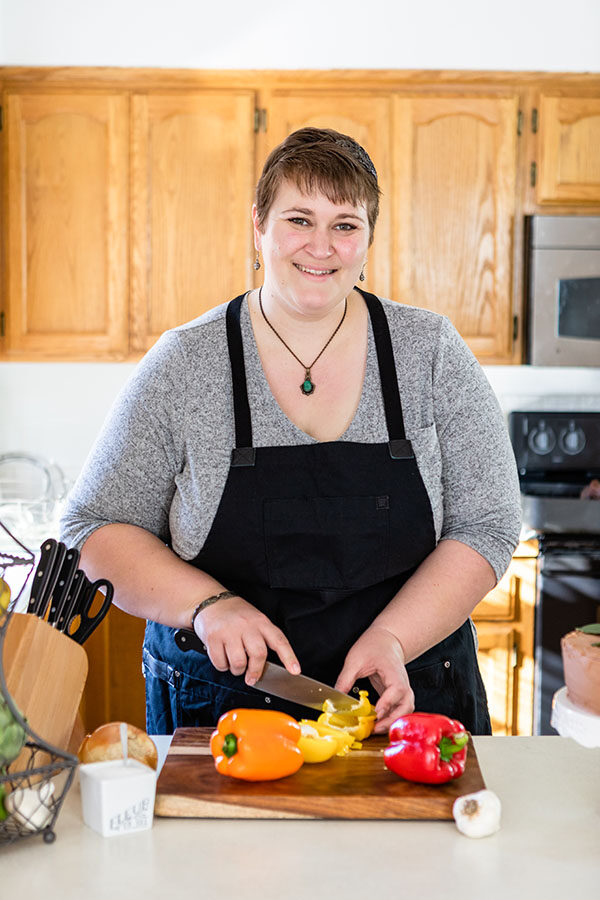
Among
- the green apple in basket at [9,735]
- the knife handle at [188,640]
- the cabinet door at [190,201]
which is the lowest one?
the knife handle at [188,640]

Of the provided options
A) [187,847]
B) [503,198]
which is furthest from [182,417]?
[503,198]

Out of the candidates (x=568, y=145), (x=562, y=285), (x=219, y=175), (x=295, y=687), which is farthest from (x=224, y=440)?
(x=568, y=145)

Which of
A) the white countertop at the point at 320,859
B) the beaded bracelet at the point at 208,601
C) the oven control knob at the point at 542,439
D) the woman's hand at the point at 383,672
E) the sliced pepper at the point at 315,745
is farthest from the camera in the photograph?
the oven control knob at the point at 542,439

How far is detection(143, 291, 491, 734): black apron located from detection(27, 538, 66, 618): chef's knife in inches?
17.2

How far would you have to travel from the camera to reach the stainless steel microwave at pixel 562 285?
3225mm

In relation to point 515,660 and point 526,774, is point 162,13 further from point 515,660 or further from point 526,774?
point 526,774

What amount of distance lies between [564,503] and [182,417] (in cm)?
186

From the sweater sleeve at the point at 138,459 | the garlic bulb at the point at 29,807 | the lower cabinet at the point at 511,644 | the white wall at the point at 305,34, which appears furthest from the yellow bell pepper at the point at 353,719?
the white wall at the point at 305,34

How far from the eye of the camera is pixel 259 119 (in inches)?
127

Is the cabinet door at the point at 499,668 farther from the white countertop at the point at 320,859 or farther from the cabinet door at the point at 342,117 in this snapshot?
the white countertop at the point at 320,859

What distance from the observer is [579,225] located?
127 inches

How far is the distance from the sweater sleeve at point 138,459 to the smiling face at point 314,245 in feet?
0.72

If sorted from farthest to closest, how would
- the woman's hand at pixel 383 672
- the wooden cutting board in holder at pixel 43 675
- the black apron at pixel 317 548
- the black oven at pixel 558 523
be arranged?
1. the black oven at pixel 558 523
2. the black apron at pixel 317 548
3. the woman's hand at pixel 383 672
4. the wooden cutting board in holder at pixel 43 675

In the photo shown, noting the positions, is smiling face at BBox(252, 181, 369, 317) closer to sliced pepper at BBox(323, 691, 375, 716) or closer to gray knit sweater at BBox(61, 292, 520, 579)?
gray knit sweater at BBox(61, 292, 520, 579)
